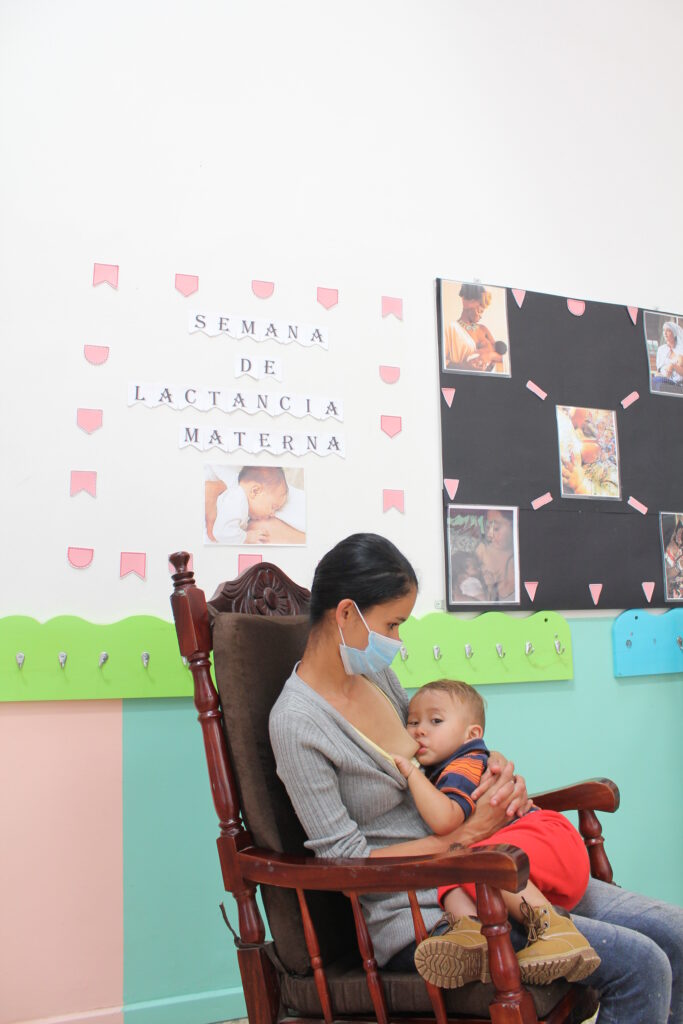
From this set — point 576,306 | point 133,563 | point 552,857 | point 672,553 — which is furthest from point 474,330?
point 552,857

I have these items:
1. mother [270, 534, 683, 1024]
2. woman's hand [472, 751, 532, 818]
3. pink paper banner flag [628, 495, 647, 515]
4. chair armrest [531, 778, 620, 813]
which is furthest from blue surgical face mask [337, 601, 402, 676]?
pink paper banner flag [628, 495, 647, 515]

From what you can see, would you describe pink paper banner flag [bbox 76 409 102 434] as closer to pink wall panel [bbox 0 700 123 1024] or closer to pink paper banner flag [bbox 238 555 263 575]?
pink paper banner flag [bbox 238 555 263 575]

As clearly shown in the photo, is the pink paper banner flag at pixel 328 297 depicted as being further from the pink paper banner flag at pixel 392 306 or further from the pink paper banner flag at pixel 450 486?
the pink paper banner flag at pixel 450 486

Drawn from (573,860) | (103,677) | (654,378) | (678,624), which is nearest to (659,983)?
(573,860)

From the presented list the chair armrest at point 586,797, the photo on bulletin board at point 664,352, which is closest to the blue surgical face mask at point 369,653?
the chair armrest at point 586,797

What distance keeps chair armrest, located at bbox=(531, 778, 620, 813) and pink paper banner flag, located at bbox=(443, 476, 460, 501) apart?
3.15 ft

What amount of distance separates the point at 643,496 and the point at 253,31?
1.76 meters

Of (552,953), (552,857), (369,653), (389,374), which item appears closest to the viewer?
(552,953)

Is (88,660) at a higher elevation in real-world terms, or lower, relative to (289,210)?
lower

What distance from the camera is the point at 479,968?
1.24 meters

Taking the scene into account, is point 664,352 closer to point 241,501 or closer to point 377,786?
point 241,501

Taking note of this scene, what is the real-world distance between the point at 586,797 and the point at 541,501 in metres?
1.09

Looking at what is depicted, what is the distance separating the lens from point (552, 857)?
1.42m

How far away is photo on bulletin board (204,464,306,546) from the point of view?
7.25 ft
